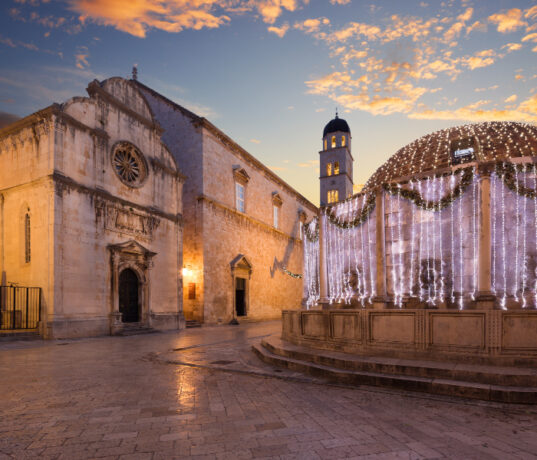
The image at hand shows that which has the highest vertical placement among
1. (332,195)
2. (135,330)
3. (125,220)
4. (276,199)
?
(332,195)

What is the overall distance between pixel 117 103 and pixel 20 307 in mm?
10734

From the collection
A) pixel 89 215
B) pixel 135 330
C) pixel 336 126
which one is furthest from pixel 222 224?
pixel 336 126

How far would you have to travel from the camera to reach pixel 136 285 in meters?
20.0

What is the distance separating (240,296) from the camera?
2919cm

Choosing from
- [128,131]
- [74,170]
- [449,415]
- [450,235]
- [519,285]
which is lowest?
[449,415]

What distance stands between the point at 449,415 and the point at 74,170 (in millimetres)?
16760


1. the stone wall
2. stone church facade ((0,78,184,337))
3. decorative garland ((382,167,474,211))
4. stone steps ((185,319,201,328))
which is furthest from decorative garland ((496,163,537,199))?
stone steps ((185,319,201,328))

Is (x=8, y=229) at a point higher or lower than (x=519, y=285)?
higher

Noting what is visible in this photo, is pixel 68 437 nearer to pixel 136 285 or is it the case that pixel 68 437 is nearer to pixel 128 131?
pixel 136 285

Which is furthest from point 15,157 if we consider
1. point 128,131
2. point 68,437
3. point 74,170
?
point 68,437

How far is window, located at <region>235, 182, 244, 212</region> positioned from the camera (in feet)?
97.1

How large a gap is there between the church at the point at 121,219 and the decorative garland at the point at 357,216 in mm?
10593

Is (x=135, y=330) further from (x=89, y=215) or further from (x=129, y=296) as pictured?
(x=89, y=215)

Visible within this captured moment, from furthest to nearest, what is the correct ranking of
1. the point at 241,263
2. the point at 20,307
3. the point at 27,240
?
the point at 241,263 < the point at 27,240 < the point at 20,307
